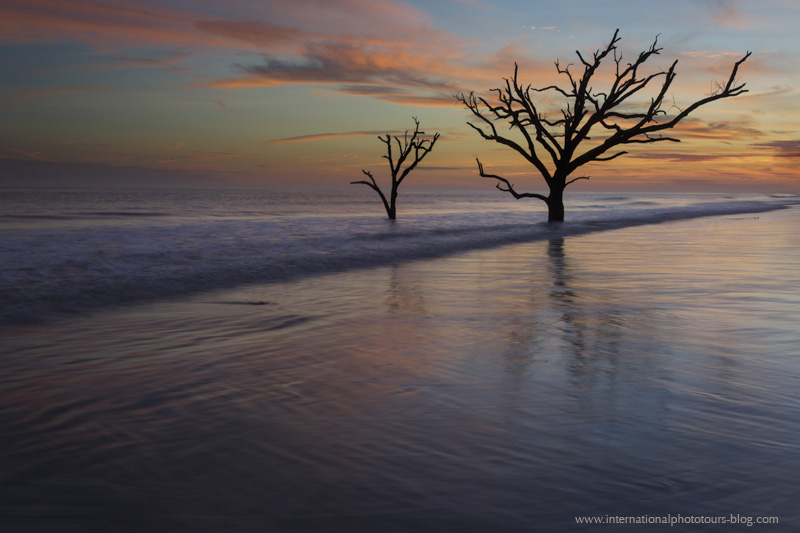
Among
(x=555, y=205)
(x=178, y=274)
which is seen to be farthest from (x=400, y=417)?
(x=555, y=205)

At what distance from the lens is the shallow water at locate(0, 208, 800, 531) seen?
255cm

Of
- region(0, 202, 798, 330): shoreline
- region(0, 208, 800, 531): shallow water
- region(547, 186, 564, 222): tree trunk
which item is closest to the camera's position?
region(0, 208, 800, 531): shallow water

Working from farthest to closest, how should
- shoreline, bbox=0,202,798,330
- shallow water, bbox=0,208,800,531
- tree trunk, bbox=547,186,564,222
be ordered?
tree trunk, bbox=547,186,564,222
shoreline, bbox=0,202,798,330
shallow water, bbox=0,208,800,531

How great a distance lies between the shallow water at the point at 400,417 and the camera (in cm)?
255

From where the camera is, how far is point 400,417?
3.61 meters

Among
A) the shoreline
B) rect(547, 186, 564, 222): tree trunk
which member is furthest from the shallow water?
rect(547, 186, 564, 222): tree trunk

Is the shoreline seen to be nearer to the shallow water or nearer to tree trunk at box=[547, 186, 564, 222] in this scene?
the shallow water

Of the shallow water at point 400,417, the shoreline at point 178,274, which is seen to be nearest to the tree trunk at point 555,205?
the shoreline at point 178,274

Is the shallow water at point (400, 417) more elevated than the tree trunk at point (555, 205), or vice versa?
the tree trunk at point (555, 205)

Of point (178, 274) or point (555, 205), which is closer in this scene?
point (178, 274)

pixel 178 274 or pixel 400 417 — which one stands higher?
pixel 178 274

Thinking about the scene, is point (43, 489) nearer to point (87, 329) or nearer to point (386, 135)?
point (87, 329)

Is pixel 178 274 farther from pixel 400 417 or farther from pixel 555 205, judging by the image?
pixel 555 205

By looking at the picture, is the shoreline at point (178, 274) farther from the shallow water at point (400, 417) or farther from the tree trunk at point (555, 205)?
the tree trunk at point (555, 205)
